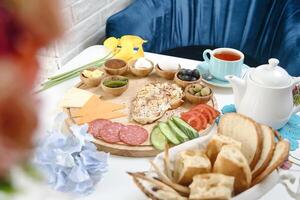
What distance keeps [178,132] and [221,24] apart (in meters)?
1.15

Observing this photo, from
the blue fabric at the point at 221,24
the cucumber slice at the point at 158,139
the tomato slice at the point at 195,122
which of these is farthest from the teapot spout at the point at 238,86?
the blue fabric at the point at 221,24

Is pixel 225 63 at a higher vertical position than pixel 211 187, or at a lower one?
lower

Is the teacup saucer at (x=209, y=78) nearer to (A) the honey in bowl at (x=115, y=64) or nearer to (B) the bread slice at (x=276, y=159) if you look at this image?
(A) the honey in bowl at (x=115, y=64)

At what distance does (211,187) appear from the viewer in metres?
0.52

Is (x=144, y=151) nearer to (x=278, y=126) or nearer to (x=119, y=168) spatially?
(x=119, y=168)

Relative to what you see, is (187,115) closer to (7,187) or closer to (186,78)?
(186,78)

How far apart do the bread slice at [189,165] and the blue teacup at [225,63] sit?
19.0 inches

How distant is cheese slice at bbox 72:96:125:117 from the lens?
3.08 ft

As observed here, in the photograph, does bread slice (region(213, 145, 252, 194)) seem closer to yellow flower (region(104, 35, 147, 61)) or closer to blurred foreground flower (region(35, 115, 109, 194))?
blurred foreground flower (region(35, 115, 109, 194))

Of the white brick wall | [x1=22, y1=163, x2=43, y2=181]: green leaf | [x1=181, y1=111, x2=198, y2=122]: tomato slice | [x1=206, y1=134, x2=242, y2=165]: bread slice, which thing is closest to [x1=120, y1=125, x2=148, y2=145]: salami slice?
[x1=181, y1=111, x2=198, y2=122]: tomato slice

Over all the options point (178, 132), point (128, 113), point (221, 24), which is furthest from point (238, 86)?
point (221, 24)

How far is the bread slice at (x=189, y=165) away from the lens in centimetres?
58

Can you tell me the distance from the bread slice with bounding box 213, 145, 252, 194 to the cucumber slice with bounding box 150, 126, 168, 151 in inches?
8.8

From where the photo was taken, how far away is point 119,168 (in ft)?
2.58
